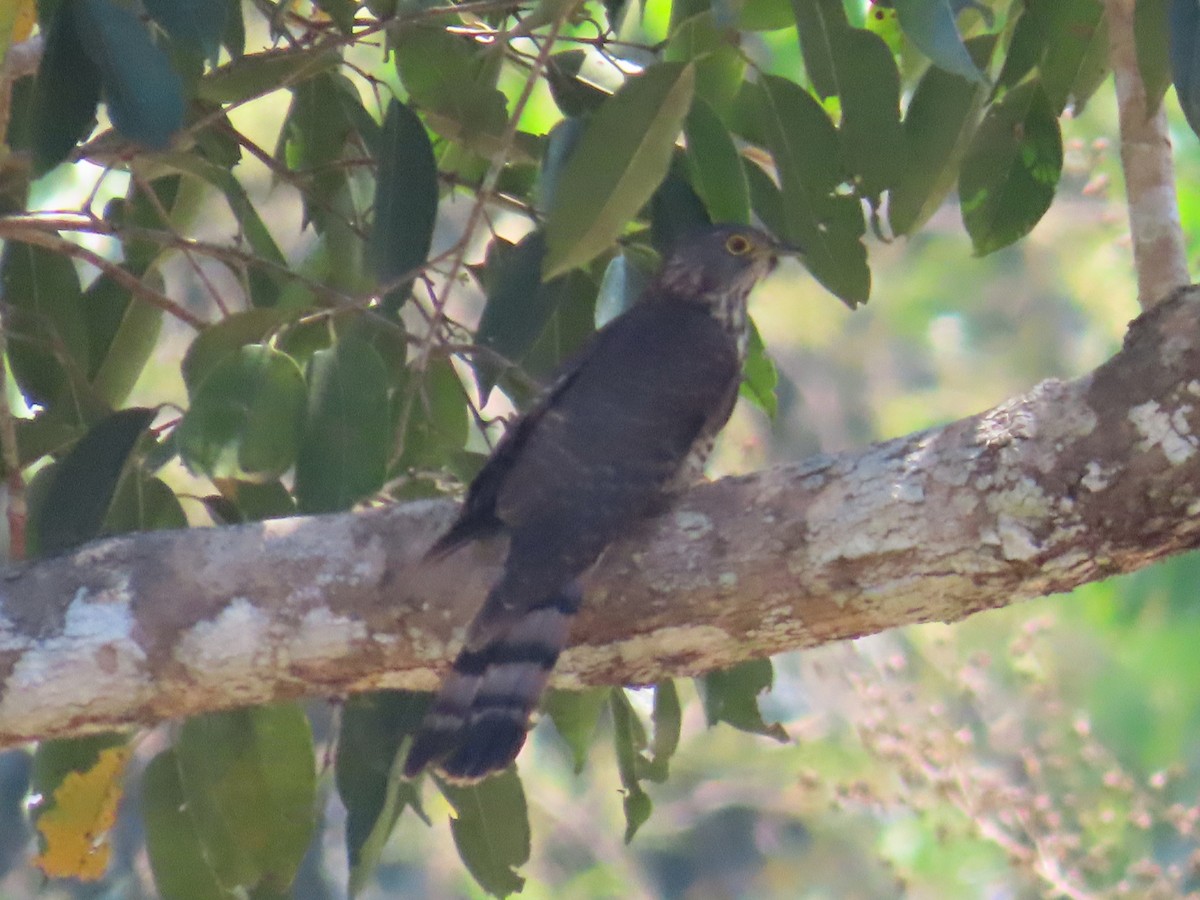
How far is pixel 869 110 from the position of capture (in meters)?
3.11

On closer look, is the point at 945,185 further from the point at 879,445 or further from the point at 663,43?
the point at 879,445

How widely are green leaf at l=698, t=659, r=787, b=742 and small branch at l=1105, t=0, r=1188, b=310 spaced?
1075mm

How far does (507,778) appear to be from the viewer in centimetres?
354

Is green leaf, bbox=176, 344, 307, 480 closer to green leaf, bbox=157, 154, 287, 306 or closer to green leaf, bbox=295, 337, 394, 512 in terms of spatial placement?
green leaf, bbox=295, 337, 394, 512

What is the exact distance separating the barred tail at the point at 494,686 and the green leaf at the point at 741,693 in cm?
54

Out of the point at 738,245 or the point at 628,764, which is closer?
the point at 628,764

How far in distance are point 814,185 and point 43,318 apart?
179 cm

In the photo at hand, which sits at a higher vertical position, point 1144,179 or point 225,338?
point 1144,179

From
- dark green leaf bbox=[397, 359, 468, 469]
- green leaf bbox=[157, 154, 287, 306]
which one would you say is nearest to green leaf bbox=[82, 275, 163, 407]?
green leaf bbox=[157, 154, 287, 306]

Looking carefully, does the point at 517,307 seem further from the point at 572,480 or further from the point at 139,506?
the point at 139,506

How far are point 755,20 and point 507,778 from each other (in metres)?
1.72

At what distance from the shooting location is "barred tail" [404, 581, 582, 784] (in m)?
2.80

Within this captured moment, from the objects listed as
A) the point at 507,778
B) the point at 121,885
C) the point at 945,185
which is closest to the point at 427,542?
the point at 507,778

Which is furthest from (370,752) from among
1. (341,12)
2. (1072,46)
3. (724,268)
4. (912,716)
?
(912,716)
